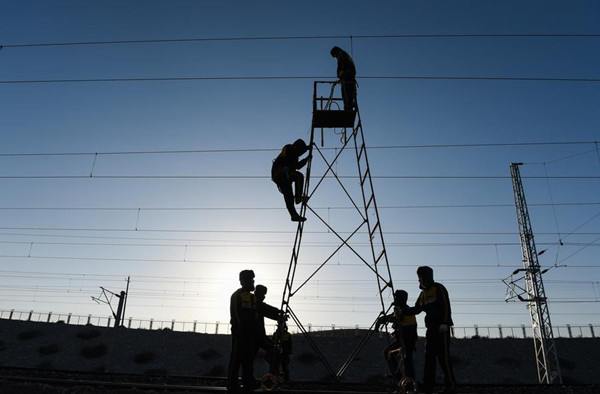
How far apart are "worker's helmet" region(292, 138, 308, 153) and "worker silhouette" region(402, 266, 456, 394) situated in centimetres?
340

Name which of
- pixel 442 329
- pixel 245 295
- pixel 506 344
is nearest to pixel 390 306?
pixel 442 329

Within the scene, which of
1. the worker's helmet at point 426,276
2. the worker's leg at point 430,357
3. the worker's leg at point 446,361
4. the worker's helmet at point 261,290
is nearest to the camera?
the worker's leg at point 446,361

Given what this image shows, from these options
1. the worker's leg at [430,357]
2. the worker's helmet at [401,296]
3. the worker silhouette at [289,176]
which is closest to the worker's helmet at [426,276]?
the worker's leg at [430,357]

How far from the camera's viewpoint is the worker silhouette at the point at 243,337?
6008mm

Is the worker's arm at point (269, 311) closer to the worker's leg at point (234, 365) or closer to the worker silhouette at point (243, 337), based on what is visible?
the worker silhouette at point (243, 337)

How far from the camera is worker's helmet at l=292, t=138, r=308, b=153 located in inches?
308

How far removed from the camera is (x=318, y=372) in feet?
106

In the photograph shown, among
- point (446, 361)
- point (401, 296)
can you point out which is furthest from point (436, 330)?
point (401, 296)

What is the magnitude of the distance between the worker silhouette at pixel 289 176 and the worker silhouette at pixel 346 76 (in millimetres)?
1430

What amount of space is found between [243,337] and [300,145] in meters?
3.62

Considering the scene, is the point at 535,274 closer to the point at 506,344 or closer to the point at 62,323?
the point at 506,344

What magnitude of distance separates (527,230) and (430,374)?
73.9 ft

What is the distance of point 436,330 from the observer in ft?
19.3

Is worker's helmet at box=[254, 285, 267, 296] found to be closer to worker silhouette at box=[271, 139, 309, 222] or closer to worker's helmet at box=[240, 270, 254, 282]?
worker silhouette at box=[271, 139, 309, 222]
